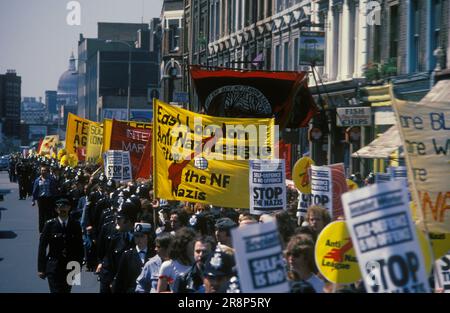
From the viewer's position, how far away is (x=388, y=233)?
6172mm

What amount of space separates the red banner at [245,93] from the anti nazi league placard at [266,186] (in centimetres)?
331

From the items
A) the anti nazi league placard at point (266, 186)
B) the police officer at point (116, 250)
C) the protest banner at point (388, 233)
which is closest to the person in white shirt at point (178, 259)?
the police officer at point (116, 250)

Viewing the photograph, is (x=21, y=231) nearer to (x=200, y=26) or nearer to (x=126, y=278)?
(x=126, y=278)

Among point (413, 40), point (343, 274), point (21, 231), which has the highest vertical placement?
point (413, 40)

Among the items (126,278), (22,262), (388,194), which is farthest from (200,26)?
(388,194)

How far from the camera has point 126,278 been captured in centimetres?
1227

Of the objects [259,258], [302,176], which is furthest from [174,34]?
[259,258]

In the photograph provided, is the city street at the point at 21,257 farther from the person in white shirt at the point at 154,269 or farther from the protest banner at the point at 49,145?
the protest banner at the point at 49,145

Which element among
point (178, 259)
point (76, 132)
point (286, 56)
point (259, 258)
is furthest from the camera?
point (286, 56)

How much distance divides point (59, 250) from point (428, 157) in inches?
257

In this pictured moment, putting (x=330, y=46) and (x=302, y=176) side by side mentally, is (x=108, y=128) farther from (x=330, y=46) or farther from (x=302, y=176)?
(x=330, y=46)

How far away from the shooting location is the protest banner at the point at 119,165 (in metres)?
25.3

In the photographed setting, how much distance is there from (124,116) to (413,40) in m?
98.0

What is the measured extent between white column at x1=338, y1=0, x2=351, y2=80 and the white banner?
65.8ft
